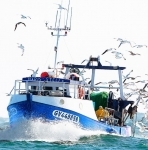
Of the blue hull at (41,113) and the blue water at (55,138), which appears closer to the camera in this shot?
the blue water at (55,138)

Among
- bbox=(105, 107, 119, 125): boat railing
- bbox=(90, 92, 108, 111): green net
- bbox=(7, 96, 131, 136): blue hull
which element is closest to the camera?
bbox=(7, 96, 131, 136): blue hull

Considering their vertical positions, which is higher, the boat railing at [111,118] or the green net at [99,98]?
the green net at [99,98]

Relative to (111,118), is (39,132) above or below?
below

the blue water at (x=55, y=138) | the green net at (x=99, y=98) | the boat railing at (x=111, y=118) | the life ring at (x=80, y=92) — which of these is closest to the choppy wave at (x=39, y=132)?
the blue water at (x=55, y=138)

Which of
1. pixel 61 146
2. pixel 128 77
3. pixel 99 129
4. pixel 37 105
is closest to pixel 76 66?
pixel 128 77

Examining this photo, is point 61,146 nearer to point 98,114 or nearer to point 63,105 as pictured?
point 63,105

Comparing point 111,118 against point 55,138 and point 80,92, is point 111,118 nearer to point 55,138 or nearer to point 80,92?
point 80,92

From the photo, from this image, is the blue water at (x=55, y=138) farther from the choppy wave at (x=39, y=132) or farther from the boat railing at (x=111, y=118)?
the boat railing at (x=111, y=118)

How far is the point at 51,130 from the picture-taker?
3769 centimetres

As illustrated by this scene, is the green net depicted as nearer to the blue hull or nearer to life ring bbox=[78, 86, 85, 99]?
life ring bbox=[78, 86, 85, 99]

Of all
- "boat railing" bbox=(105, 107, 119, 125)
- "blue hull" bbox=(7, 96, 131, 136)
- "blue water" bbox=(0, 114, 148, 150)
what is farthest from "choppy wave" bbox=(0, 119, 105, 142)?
"boat railing" bbox=(105, 107, 119, 125)

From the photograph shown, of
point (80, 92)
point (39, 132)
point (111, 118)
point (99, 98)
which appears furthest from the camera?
point (99, 98)

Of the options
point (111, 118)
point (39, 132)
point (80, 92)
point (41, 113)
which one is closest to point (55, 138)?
point (39, 132)

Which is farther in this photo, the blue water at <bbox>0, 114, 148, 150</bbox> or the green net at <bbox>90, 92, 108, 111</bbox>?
the green net at <bbox>90, 92, 108, 111</bbox>
